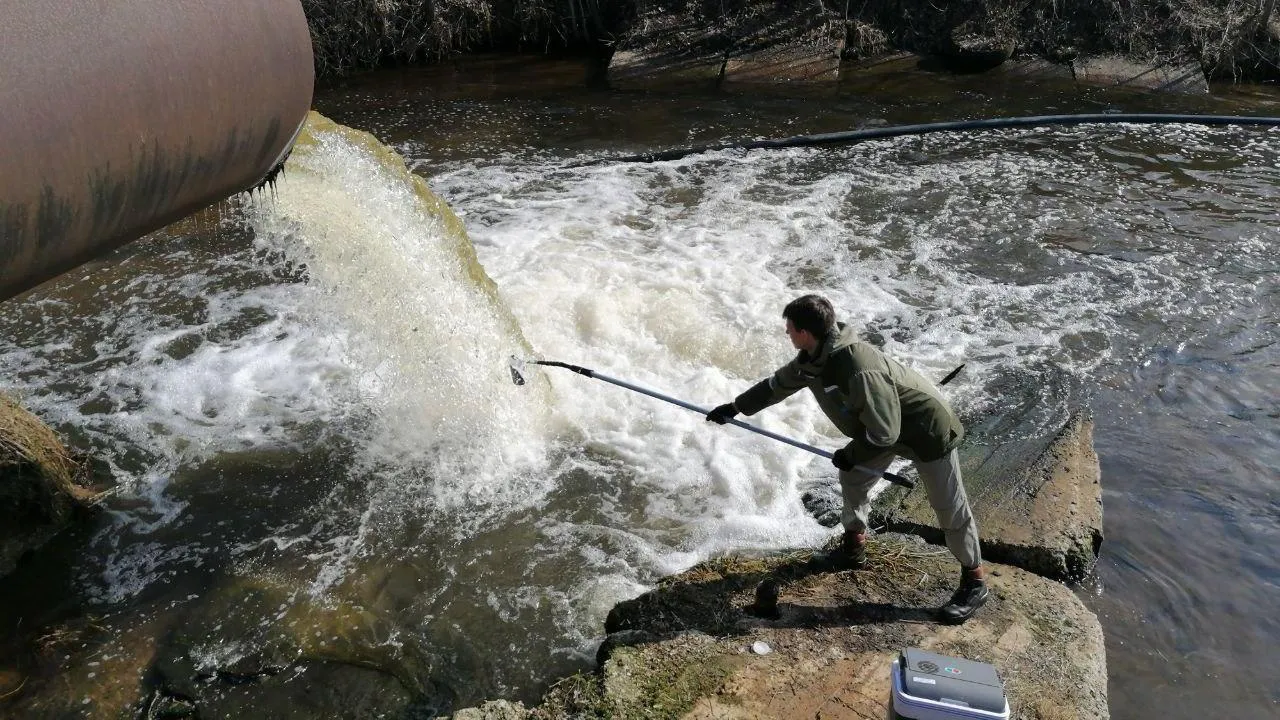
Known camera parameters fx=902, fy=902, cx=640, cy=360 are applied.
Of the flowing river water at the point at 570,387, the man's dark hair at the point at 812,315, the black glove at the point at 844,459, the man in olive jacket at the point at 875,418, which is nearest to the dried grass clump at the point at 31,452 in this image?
the flowing river water at the point at 570,387

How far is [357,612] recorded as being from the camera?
4434 millimetres

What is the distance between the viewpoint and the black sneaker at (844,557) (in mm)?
4285

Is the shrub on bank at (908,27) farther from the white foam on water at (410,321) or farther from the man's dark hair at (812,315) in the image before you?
the man's dark hair at (812,315)

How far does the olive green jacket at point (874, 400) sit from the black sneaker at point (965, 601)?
63 centimetres

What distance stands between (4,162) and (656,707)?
2.77 metres

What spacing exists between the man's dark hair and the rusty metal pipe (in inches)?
83.6

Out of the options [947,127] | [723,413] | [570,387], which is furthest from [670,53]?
[723,413]

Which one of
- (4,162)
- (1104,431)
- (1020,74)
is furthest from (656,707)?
(1020,74)

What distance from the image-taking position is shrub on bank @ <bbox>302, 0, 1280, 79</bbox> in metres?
13.2

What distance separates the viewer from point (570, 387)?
20.5 ft

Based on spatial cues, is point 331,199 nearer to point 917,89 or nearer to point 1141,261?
point 1141,261

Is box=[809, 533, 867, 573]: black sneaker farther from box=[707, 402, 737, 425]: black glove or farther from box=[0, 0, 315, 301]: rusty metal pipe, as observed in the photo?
box=[0, 0, 315, 301]: rusty metal pipe

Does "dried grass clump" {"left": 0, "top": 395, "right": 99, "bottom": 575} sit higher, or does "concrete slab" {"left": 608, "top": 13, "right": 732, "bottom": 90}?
"concrete slab" {"left": 608, "top": 13, "right": 732, "bottom": 90}

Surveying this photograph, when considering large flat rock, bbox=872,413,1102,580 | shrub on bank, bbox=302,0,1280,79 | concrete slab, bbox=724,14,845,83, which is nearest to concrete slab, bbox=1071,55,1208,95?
shrub on bank, bbox=302,0,1280,79
